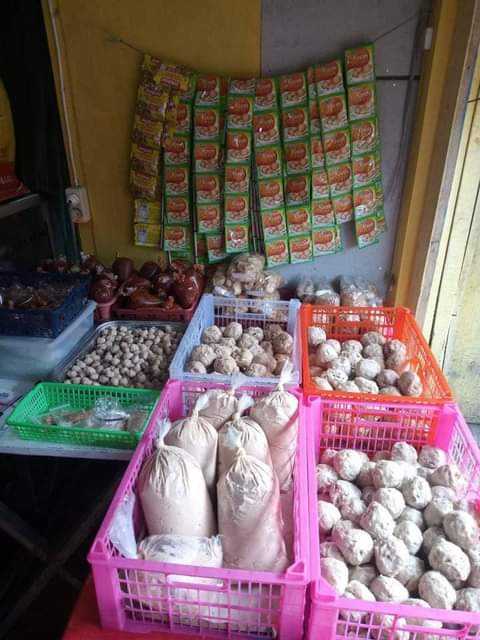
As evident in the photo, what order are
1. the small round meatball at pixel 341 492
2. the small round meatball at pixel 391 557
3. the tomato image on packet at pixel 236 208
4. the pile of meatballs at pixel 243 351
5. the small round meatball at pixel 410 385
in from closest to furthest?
the small round meatball at pixel 391 557, the small round meatball at pixel 341 492, the small round meatball at pixel 410 385, the pile of meatballs at pixel 243 351, the tomato image on packet at pixel 236 208

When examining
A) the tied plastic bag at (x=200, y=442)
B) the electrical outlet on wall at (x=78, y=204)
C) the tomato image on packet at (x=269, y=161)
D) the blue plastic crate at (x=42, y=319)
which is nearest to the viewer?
the tied plastic bag at (x=200, y=442)

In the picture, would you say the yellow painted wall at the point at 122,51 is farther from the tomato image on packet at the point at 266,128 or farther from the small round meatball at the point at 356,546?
the small round meatball at the point at 356,546

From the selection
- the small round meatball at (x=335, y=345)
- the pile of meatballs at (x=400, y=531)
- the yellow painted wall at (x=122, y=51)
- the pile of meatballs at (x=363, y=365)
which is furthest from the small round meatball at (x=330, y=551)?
the yellow painted wall at (x=122, y=51)

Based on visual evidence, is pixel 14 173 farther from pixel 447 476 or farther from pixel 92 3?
pixel 447 476

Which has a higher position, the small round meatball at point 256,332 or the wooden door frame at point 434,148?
the wooden door frame at point 434,148

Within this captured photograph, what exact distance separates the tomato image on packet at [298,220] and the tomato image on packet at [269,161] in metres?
0.25

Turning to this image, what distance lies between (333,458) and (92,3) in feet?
9.19

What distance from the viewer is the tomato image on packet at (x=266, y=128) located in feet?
8.77

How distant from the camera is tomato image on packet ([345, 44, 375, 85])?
8.21 feet

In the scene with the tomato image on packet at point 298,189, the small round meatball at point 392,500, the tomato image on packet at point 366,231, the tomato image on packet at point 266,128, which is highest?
the tomato image on packet at point 266,128

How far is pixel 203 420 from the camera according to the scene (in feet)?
4.52

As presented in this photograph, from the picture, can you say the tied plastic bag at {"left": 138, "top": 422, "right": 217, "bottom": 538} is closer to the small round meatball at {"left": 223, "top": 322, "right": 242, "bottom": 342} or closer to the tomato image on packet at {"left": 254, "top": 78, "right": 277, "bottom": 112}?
the small round meatball at {"left": 223, "top": 322, "right": 242, "bottom": 342}

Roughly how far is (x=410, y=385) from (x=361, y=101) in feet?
5.60

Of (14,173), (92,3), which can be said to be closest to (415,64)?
(92,3)
